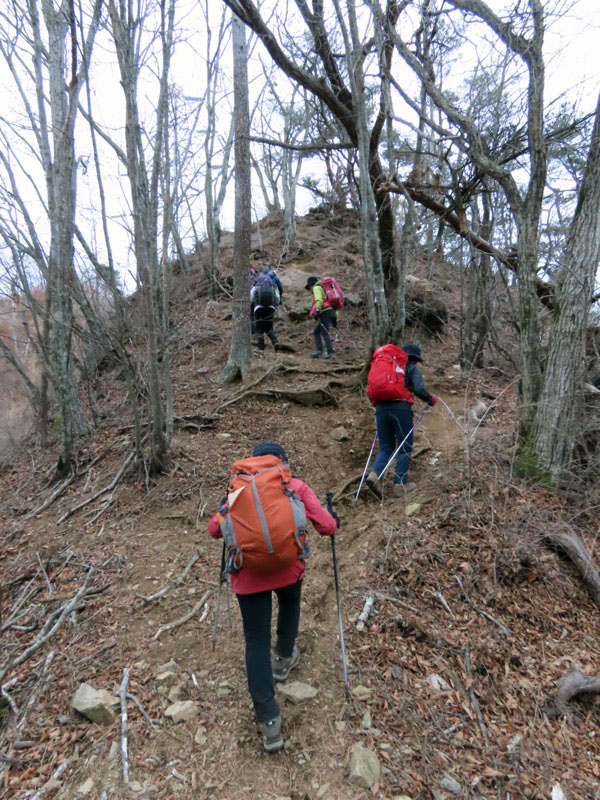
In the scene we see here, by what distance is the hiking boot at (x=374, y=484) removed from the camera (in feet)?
17.9

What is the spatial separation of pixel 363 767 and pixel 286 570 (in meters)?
1.20

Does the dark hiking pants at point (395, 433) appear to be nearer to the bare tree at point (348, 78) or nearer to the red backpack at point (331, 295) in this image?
the bare tree at point (348, 78)

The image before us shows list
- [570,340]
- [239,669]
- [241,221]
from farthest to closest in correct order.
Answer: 1. [241,221]
2. [570,340]
3. [239,669]

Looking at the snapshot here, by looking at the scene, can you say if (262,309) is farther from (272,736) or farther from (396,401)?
(272,736)

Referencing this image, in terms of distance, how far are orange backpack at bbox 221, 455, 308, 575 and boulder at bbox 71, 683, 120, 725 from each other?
1.42 m

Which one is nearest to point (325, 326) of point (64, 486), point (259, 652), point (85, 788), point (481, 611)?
point (64, 486)

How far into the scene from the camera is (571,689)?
3.11 m

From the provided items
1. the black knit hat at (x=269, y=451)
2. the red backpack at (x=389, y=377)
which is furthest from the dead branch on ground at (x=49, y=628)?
the red backpack at (x=389, y=377)

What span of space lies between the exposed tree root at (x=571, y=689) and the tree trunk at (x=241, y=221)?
6.82 meters

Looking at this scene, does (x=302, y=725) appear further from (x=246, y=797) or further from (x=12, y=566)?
(x=12, y=566)

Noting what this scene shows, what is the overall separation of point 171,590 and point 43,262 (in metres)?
5.79

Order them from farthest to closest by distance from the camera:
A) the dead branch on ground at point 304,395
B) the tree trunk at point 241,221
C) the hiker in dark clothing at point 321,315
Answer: the hiker in dark clothing at point 321,315 < the tree trunk at point 241,221 < the dead branch on ground at point 304,395

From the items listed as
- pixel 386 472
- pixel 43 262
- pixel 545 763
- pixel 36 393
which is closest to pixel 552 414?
pixel 386 472

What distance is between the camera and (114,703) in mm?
2994
